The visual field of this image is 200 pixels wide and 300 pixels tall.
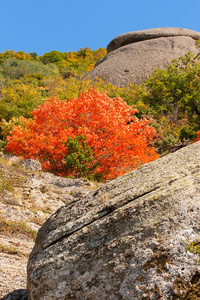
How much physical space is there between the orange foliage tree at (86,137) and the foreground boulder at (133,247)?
12352mm

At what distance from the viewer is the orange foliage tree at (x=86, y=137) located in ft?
56.3

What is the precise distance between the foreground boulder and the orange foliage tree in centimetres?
1235

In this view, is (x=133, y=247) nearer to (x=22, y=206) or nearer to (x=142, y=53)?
(x=22, y=206)

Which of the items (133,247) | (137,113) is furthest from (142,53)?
(133,247)

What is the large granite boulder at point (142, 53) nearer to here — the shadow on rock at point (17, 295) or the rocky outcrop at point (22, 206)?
the rocky outcrop at point (22, 206)

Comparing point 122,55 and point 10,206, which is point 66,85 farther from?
point 10,206

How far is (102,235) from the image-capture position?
157 inches

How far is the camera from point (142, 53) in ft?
140

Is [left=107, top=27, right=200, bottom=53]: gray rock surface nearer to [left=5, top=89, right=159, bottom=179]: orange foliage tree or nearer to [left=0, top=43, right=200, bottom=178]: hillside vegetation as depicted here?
[left=0, top=43, right=200, bottom=178]: hillside vegetation

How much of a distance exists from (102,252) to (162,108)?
87.7ft

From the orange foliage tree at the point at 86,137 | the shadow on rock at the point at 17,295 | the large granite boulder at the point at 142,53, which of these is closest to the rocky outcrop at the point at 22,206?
the shadow on rock at the point at 17,295

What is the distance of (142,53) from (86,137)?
29.9 metres

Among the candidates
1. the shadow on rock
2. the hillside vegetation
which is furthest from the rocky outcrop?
the hillside vegetation

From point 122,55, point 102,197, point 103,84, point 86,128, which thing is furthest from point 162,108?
point 102,197
